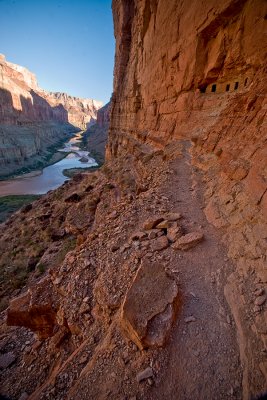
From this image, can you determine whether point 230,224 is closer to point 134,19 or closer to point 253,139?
point 253,139

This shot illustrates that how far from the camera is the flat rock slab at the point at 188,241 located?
3.88 m

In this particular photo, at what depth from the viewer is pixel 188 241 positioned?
12.8 ft

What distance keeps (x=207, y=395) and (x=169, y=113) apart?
44.0 feet

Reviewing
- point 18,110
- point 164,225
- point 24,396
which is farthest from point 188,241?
point 18,110

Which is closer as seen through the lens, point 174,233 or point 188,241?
point 188,241

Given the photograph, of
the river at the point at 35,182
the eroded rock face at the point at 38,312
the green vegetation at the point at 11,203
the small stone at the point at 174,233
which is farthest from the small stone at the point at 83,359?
the river at the point at 35,182

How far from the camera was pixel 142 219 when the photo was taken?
5.19 meters

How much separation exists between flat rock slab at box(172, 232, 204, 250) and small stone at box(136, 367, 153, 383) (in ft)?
6.39

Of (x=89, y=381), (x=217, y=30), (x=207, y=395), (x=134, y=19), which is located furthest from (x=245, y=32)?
(x=134, y=19)

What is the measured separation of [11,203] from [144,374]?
29.8 m

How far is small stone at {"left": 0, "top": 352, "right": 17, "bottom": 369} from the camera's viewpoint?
14.3ft

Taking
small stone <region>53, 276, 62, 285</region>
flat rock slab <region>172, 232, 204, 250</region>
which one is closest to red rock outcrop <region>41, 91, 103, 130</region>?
small stone <region>53, 276, 62, 285</region>

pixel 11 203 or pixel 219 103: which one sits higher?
pixel 219 103

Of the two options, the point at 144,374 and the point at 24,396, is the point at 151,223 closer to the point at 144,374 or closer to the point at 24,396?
the point at 144,374
